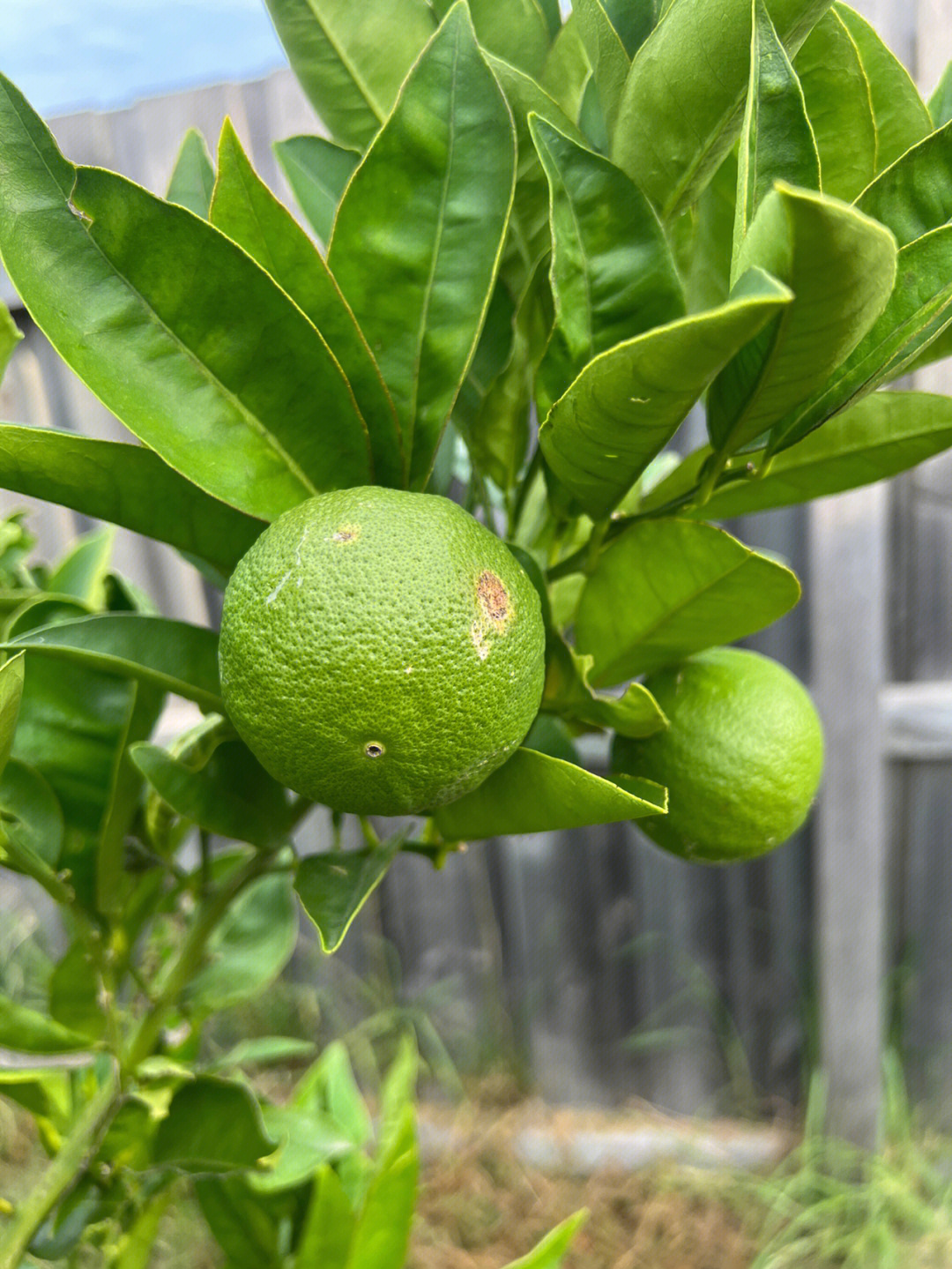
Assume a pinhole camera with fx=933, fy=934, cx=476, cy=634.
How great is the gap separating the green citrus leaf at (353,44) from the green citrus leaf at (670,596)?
0.86ft

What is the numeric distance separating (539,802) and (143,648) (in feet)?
0.62

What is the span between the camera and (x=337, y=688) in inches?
12.6

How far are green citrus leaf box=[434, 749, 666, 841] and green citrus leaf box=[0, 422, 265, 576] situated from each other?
152 millimetres

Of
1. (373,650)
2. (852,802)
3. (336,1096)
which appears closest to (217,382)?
(373,650)

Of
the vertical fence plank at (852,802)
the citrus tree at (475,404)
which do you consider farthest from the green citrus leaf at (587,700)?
the vertical fence plank at (852,802)

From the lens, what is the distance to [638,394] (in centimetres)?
30

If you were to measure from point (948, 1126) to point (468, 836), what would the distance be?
66.7 inches

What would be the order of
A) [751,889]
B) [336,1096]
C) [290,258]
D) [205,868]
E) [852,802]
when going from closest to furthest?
[290,258] < [205,868] < [336,1096] < [852,802] < [751,889]

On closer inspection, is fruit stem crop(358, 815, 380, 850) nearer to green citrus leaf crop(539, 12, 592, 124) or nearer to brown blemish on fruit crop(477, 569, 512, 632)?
brown blemish on fruit crop(477, 569, 512, 632)

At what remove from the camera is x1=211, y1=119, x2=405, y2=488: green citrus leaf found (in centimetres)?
37

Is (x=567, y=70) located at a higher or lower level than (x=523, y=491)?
higher

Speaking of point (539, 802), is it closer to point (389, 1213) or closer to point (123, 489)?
point (123, 489)

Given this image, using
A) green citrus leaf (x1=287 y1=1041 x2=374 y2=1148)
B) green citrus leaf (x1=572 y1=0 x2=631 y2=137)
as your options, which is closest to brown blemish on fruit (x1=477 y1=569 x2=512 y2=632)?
green citrus leaf (x1=572 y1=0 x2=631 y2=137)

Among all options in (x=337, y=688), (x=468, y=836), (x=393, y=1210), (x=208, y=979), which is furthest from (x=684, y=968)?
(x=337, y=688)
